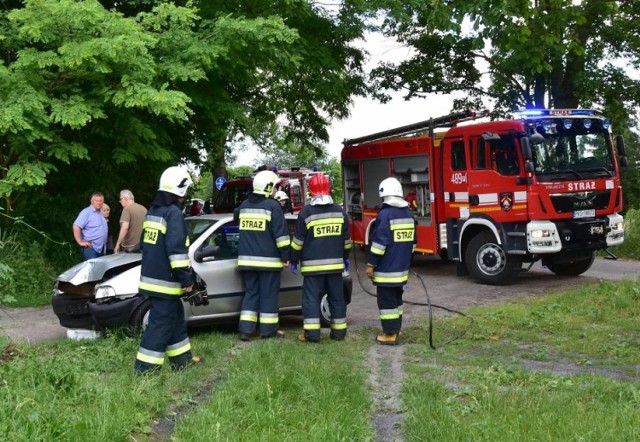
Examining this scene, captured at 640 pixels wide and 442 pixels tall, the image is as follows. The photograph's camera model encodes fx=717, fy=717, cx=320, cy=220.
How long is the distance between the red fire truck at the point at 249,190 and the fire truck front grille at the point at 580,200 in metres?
6.90

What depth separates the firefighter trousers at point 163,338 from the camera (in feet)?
19.7

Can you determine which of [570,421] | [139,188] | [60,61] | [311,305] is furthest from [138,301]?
[139,188]

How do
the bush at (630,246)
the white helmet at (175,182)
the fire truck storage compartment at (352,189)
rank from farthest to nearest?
the bush at (630,246) < the fire truck storage compartment at (352,189) < the white helmet at (175,182)

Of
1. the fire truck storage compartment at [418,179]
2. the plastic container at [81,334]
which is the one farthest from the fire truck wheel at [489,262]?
the plastic container at [81,334]

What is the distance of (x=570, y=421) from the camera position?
4512mm

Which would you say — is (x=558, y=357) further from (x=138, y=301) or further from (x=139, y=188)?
(x=139, y=188)

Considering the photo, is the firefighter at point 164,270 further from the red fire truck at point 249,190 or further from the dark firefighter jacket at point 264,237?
the red fire truck at point 249,190

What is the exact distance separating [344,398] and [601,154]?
8.55 m

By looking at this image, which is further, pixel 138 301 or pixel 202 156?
pixel 202 156

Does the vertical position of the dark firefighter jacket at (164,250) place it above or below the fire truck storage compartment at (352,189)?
below

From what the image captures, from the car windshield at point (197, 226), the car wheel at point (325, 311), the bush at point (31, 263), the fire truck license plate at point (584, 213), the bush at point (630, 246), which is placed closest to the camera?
the car windshield at point (197, 226)

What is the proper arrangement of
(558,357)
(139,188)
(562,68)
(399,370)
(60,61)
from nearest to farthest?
(399,370) → (558,357) → (60,61) → (139,188) → (562,68)

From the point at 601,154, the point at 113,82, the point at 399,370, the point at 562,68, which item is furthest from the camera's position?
the point at 562,68

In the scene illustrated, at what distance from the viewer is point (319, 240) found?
25.2 ft
